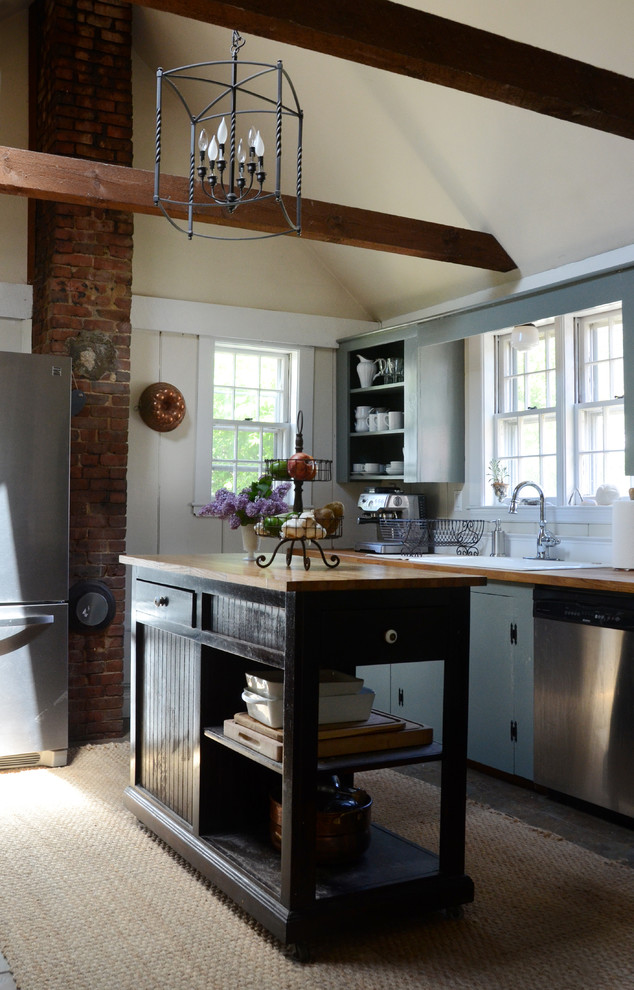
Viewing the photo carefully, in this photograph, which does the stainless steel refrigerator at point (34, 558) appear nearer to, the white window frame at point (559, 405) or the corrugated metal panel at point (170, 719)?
the corrugated metal panel at point (170, 719)

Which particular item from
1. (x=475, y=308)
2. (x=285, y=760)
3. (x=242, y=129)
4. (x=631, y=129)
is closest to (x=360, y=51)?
(x=631, y=129)

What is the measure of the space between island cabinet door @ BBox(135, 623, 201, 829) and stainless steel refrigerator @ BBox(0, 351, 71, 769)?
89 cm

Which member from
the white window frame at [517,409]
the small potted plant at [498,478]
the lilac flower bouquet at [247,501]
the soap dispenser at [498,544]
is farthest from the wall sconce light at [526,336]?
the lilac flower bouquet at [247,501]

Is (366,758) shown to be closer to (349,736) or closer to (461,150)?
(349,736)

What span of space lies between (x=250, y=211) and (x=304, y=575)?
2.55m

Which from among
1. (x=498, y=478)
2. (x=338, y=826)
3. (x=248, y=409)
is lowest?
(x=338, y=826)

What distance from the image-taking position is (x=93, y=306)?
4.94 m

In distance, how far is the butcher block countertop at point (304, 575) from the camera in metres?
2.41

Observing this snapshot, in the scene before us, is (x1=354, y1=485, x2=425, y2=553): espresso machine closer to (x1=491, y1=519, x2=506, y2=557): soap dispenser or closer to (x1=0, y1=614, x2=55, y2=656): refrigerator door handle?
(x1=491, y1=519, x2=506, y2=557): soap dispenser

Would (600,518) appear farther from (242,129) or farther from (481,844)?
(242,129)

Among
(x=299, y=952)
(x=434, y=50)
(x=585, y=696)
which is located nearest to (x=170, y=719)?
(x=299, y=952)

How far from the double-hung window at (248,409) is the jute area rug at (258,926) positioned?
3042 millimetres

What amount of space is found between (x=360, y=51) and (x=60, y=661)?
3015 mm

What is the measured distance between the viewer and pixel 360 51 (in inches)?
108
